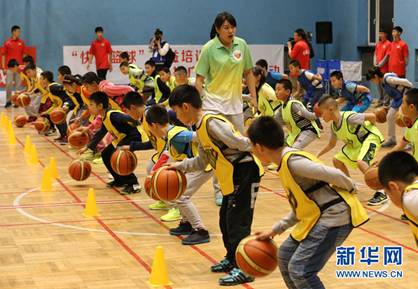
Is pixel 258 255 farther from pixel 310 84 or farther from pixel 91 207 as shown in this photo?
pixel 310 84

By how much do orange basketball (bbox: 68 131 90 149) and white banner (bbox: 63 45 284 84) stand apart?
43.7 ft

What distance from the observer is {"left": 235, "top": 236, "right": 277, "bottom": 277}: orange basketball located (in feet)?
18.9

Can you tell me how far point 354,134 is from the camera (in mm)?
10625

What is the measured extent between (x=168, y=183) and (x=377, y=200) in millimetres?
3756

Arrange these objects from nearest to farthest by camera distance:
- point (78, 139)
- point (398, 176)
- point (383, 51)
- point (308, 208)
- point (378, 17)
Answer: point (398, 176) < point (308, 208) < point (78, 139) < point (383, 51) < point (378, 17)

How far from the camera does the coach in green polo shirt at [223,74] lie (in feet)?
33.0

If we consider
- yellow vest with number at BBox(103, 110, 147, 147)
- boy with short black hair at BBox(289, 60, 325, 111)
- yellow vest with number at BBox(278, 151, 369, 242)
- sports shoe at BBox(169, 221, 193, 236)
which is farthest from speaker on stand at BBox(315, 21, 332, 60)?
yellow vest with number at BBox(278, 151, 369, 242)

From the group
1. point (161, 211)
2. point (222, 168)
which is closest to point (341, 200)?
point (222, 168)

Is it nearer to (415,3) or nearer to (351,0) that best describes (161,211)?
(415,3)

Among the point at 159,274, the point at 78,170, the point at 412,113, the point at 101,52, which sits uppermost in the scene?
the point at 101,52

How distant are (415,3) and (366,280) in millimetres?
17189

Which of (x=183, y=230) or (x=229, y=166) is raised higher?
(x=229, y=166)

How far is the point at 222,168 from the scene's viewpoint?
7309 millimetres

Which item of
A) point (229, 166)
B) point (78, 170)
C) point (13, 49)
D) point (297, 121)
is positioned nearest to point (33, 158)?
point (78, 170)
